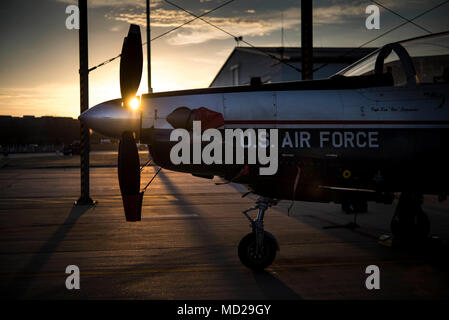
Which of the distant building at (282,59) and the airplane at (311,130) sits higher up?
the distant building at (282,59)

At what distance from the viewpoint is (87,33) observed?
11.6 metres

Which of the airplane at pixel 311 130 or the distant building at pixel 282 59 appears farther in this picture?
the distant building at pixel 282 59

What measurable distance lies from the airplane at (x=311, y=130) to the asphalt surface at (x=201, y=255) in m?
0.85

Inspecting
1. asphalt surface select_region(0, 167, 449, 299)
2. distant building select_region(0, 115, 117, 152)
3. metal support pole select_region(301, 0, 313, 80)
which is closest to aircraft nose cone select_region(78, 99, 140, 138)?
asphalt surface select_region(0, 167, 449, 299)

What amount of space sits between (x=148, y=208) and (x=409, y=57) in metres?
7.74

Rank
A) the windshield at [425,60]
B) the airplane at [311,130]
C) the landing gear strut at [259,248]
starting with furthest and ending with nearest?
the windshield at [425,60], the landing gear strut at [259,248], the airplane at [311,130]

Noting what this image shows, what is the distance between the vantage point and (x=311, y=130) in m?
5.25

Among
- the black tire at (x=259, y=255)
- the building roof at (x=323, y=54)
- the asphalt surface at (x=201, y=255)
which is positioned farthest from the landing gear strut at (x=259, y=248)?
the building roof at (x=323, y=54)

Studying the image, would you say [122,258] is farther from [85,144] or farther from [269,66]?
[269,66]

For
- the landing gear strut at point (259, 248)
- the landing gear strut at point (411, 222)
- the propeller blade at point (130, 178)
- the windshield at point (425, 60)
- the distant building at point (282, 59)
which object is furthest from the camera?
the distant building at point (282, 59)

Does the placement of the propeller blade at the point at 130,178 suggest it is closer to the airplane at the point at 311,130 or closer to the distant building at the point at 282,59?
the airplane at the point at 311,130

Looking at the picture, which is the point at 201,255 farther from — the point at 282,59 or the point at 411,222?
the point at 282,59

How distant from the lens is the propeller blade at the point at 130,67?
532cm

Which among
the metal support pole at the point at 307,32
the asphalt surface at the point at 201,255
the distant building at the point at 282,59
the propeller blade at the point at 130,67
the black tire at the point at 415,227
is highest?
the distant building at the point at 282,59
